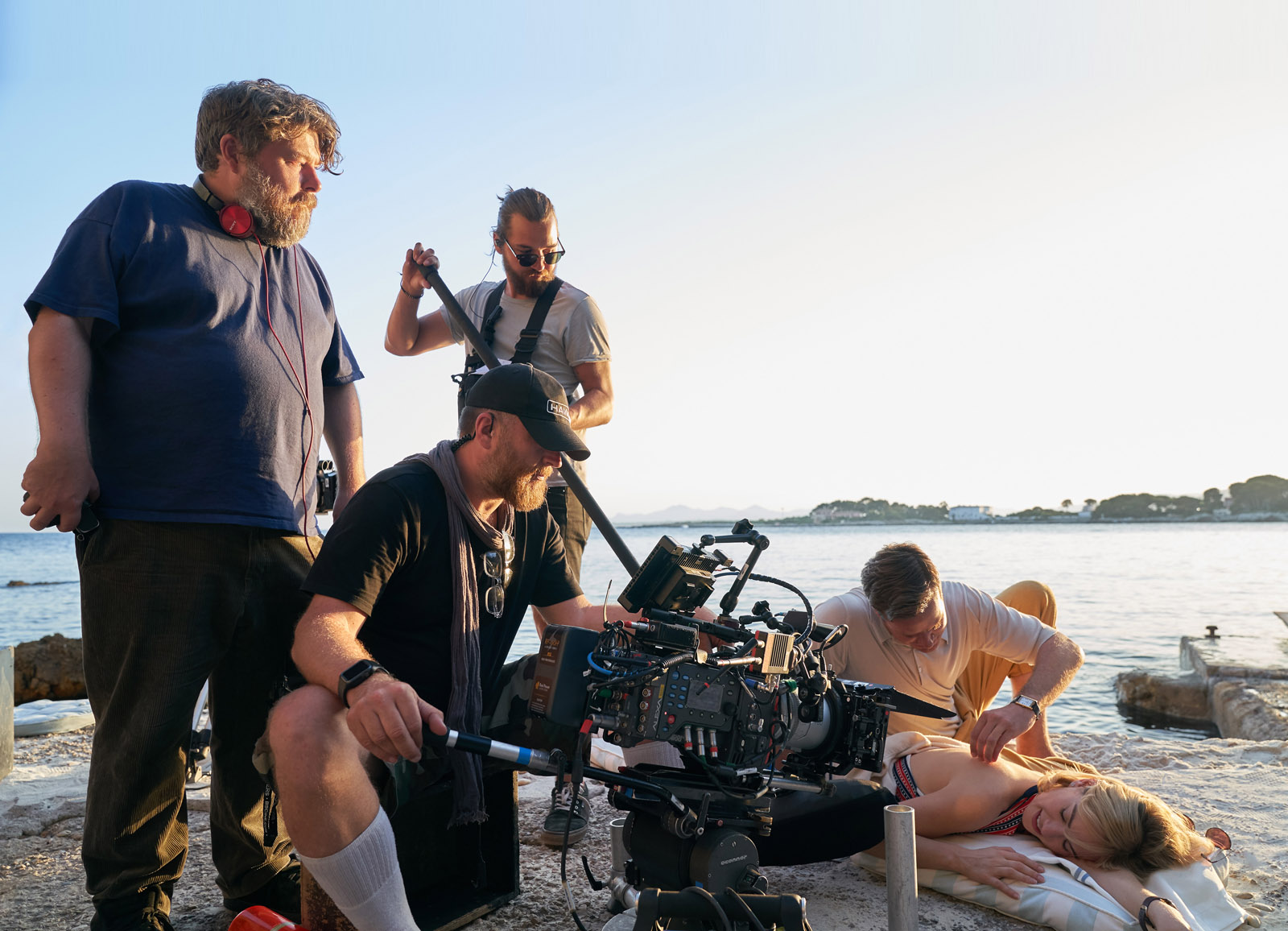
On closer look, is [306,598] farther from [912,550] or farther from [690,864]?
[912,550]

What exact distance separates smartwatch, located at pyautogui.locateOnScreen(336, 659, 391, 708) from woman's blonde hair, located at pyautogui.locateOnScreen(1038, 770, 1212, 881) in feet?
6.95

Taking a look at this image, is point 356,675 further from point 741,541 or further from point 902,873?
point 902,873

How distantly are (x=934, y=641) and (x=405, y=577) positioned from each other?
6.32 feet

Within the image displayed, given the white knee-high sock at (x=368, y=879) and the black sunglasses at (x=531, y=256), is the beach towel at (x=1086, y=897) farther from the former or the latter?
the black sunglasses at (x=531, y=256)

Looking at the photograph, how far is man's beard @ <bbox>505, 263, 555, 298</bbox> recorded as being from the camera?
3404 millimetres

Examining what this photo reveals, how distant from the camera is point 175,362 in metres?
2.16

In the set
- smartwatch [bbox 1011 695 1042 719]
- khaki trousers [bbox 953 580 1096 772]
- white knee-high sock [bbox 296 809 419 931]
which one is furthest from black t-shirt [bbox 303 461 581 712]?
khaki trousers [bbox 953 580 1096 772]

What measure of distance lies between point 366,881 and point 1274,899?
2.55 meters

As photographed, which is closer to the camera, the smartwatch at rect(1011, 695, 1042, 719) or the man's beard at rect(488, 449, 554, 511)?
the man's beard at rect(488, 449, 554, 511)

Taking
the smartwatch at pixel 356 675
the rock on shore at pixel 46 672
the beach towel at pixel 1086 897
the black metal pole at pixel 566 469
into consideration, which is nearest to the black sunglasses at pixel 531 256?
the black metal pole at pixel 566 469

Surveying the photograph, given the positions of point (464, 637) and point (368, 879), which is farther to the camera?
point (464, 637)

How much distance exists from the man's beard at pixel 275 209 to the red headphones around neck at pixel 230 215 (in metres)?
0.02

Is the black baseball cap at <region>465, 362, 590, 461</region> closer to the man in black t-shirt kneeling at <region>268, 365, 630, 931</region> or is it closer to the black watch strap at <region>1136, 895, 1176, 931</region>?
the man in black t-shirt kneeling at <region>268, 365, 630, 931</region>

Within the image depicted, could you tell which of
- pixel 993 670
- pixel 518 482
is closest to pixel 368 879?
pixel 518 482
